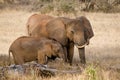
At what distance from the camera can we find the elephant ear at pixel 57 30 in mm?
13125

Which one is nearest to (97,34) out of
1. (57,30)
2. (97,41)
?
(97,41)

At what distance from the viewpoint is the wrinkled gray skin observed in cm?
Answer: 1282

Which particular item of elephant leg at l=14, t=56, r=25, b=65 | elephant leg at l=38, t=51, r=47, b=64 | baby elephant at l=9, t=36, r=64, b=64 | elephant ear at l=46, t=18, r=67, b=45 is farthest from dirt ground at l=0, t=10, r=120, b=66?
elephant leg at l=14, t=56, r=25, b=65

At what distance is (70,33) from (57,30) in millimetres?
484

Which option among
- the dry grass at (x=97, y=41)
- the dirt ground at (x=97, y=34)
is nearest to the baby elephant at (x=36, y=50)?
the dry grass at (x=97, y=41)

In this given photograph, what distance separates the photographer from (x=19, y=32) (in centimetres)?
2167

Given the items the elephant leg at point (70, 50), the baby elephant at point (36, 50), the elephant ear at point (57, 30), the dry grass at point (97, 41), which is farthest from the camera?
the elephant leg at point (70, 50)

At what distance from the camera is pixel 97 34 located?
21.0 m

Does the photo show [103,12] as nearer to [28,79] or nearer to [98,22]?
[98,22]

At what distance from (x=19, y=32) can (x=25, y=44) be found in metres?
9.58

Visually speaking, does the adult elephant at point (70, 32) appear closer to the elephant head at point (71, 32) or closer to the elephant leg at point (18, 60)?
the elephant head at point (71, 32)

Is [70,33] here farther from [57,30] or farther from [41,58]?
[41,58]

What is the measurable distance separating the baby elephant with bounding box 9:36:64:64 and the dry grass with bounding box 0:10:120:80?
972 mm

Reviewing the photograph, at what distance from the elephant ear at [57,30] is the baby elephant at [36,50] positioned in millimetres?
1109
